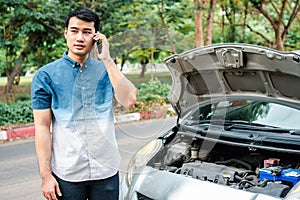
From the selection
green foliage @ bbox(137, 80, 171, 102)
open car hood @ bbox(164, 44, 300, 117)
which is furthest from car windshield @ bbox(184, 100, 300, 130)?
green foliage @ bbox(137, 80, 171, 102)

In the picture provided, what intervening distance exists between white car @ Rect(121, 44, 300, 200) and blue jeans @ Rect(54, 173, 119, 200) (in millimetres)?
445

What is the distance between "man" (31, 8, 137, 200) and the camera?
6.76ft

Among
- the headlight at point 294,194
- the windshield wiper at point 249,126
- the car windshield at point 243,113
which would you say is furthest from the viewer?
the car windshield at point 243,113

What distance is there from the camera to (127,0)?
10.1 meters

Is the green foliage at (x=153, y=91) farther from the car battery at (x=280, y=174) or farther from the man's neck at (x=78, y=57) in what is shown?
the man's neck at (x=78, y=57)

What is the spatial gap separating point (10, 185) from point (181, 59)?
3034 mm

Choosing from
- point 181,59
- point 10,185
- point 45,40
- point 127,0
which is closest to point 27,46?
point 45,40

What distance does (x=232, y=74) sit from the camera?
297 cm

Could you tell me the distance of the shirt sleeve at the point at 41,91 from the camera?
6.70ft

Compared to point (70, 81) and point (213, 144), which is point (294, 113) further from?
point (70, 81)

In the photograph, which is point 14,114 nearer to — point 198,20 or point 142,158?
point 198,20

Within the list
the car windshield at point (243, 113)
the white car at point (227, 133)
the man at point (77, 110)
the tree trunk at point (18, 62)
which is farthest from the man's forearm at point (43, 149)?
the tree trunk at point (18, 62)

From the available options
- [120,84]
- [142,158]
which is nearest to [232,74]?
[142,158]

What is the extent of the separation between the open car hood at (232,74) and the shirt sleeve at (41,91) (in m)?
1.23
